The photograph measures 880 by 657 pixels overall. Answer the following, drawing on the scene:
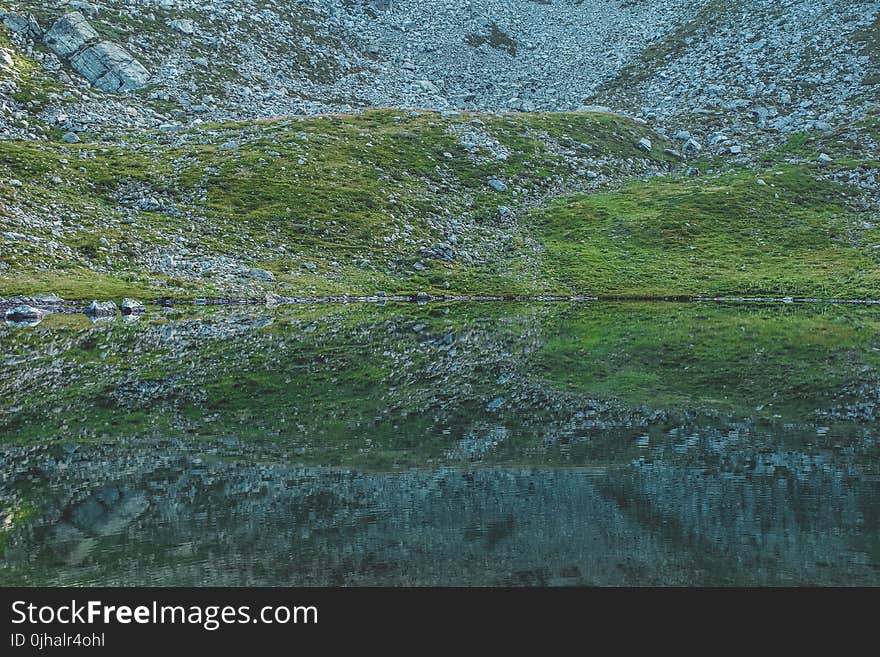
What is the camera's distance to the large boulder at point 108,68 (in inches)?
3962

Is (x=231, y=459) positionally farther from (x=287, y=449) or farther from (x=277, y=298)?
(x=277, y=298)

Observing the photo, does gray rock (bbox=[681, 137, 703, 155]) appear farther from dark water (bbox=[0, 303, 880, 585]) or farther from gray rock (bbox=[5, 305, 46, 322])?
gray rock (bbox=[5, 305, 46, 322])

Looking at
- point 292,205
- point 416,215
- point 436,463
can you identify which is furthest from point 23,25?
point 436,463

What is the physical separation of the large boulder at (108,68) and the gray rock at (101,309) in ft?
189

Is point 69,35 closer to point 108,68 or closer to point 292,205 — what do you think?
point 108,68

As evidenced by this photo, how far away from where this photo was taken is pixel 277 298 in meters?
66.2

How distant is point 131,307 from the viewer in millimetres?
56531

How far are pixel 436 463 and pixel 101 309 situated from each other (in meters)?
45.7

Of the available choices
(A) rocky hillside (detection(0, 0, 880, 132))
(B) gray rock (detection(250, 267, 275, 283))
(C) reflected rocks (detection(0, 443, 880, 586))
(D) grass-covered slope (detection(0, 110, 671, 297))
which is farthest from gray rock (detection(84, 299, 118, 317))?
(A) rocky hillside (detection(0, 0, 880, 132))

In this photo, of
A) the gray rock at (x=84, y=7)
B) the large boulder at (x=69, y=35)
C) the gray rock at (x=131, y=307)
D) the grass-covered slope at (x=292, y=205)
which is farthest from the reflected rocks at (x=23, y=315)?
the gray rock at (x=84, y=7)

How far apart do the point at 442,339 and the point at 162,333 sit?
16.5 meters

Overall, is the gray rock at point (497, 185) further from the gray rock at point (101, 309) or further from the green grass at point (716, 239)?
the gray rock at point (101, 309)

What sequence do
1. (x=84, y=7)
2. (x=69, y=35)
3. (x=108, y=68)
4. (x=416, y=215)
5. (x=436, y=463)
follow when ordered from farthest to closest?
(x=84, y=7)
(x=69, y=35)
(x=108, y=68)
(x=416, y=215)
(x=436, y=463)

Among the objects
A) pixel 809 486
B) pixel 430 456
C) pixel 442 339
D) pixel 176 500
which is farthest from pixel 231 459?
pixel 442 339
